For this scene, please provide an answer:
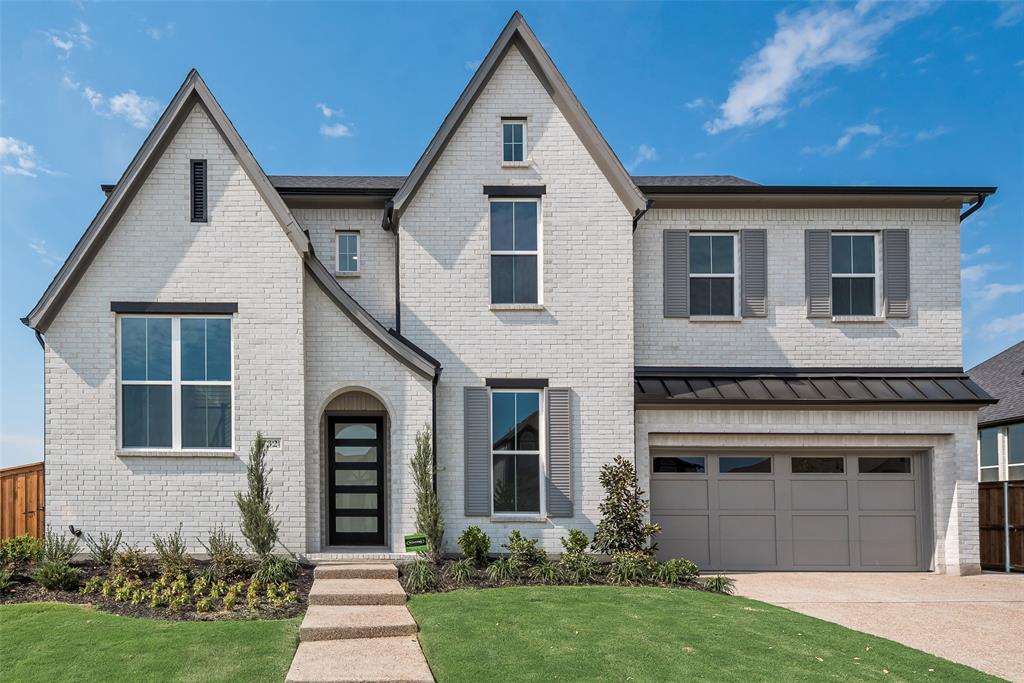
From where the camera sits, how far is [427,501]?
37.8 ft

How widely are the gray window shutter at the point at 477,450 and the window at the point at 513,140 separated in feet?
14.0

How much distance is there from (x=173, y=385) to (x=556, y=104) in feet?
26.7

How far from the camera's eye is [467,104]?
13031 mm

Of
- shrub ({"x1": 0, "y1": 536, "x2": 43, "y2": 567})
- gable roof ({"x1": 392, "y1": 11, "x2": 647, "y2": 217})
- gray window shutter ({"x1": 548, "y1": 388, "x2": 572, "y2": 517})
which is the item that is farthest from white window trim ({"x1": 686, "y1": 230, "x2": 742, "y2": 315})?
shrub ({"x1": 0, "y1": 536, "x2": 43, "y2": 567})

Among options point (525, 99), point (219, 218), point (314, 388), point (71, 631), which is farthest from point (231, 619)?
point (525, 99)

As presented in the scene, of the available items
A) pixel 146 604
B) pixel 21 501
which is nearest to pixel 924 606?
pixel 146 604

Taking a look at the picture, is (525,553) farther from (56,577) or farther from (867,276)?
(867,276)

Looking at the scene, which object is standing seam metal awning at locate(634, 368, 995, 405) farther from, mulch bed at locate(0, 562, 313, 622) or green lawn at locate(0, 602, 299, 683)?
green lawn at locate(0, 602, 299, 683)

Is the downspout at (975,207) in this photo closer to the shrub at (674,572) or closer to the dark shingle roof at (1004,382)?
the dark shingle roof at (1004,382)

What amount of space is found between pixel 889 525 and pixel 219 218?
13288 millimetres

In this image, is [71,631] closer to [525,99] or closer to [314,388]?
[314,388]

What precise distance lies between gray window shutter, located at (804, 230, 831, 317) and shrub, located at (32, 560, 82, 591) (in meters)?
13.2

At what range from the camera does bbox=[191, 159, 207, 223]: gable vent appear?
38.6 ft

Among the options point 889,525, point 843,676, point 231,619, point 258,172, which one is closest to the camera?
point 843,676
